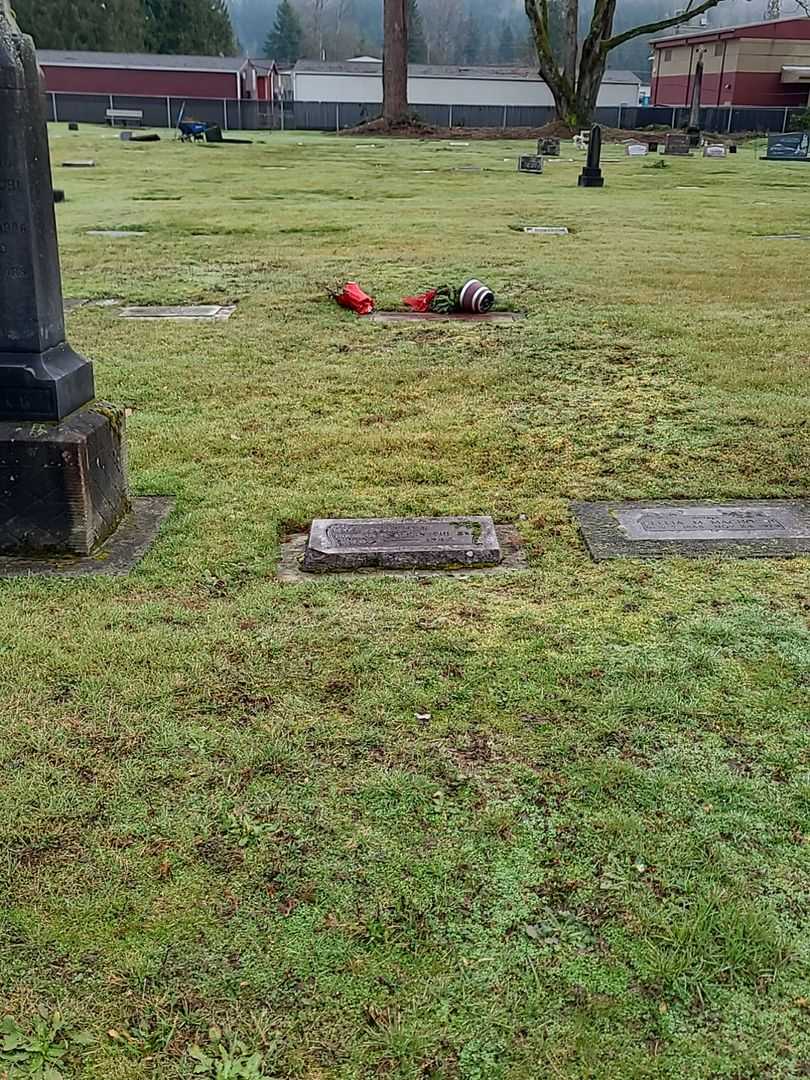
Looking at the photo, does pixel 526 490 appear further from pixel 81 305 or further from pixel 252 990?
pixel 81 305

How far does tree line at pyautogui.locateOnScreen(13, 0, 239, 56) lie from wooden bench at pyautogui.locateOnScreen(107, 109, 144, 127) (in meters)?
19.5

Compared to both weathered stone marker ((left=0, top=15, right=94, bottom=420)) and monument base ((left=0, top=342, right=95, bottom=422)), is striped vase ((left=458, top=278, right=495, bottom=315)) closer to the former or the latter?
weathered stone marker ((left=0, top=15, right=94, bottom=420))

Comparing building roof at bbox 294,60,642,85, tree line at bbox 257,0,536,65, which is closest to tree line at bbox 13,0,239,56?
building roof at bbox 294,60,642,85

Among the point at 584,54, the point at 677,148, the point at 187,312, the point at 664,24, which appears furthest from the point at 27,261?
the point at 584,54

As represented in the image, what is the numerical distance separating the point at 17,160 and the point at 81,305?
4.95m

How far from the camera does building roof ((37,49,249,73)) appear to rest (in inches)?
2185

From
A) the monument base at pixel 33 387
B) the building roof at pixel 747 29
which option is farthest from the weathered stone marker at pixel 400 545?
the building roof at pixel 747 29

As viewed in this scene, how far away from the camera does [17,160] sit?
312 cm

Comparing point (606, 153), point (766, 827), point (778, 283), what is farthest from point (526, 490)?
point (606, 153)

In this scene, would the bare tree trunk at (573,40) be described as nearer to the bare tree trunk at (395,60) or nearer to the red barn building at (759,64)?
the bare tree trunk at (395,60)

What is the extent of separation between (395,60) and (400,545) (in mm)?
37090

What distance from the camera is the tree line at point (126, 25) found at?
62.8 m

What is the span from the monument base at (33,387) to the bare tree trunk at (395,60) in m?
35.6

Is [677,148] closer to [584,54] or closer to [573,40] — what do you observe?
[584,54]
